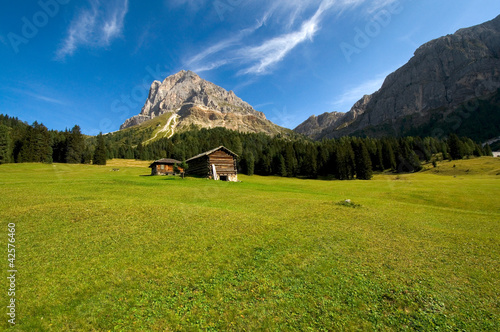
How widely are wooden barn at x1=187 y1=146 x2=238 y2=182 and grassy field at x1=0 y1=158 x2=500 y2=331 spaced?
32.9 metres

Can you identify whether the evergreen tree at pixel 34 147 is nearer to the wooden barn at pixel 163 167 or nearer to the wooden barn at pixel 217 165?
the wooden barn at pixel 163 167

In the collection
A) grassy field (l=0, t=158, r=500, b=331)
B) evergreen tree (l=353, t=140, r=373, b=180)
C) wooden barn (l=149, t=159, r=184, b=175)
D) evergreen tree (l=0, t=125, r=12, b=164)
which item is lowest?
grassy field (l=0, t=158, r=500, b=331)

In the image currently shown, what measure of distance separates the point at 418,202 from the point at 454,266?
21269mm

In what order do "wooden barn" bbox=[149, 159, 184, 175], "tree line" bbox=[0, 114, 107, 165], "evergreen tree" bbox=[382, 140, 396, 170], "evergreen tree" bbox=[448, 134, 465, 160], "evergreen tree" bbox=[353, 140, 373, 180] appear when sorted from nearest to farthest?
"wooden barn" bbox=[149, 159, 184, 175] → "tree line" bbox=[0, 114, 107, 165] → "evergreen tree" bbox=[353, 140, 373, 180] → "evergreen tree" bbox=[382, 140, 396, 170] → "evergreen tree" bbox=[448, 134, 465, 160]

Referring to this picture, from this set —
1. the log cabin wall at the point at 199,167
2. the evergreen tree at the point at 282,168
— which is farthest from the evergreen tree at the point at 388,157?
the log cabin wall at the point at 199,167

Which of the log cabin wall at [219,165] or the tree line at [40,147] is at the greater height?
the tree line at [40,147]

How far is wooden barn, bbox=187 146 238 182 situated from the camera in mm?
48003

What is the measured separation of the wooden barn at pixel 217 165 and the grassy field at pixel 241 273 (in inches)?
1296

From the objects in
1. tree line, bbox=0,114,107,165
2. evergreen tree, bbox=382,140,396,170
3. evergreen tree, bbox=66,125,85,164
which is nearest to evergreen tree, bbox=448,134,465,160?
evergreen tree, bbox=382,140,396,170

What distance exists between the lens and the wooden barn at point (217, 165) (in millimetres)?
48003

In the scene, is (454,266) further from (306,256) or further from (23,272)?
(23,272)

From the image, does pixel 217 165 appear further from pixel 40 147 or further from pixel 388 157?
pixel 388 157

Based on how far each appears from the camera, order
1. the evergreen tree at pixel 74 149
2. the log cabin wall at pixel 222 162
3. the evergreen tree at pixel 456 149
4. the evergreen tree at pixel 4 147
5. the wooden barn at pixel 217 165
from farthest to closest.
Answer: the evergreen tree at pixel 456 149 → the evergreen tree at pixel 74 149 → the evergreen tree at pixel 4 147 → the log cabin wall at pixel 222 162 → the wooden barn at pixel 217 165

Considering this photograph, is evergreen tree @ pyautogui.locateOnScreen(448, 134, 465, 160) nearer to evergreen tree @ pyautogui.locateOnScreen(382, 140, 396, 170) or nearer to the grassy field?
evergreen tree @ pyautogui.locateOnScreen(382, 140, 396, 170)
